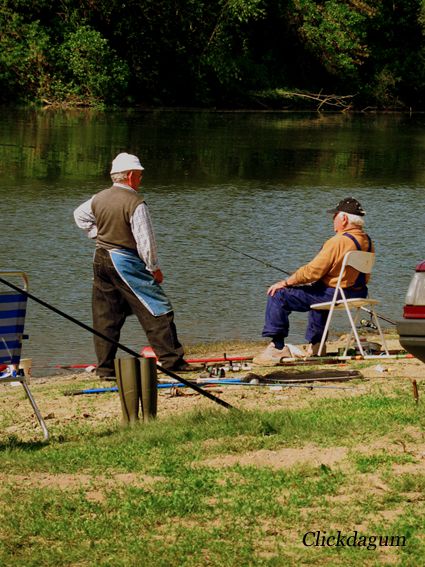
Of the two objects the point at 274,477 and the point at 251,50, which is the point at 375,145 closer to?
the point at 251,50

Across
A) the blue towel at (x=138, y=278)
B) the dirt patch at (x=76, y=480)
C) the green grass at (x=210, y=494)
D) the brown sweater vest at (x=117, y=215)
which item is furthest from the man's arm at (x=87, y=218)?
the dirt patch at (x=76, y=480)

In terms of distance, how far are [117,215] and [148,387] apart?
7.54ft

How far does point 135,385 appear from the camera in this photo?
7.12 meters

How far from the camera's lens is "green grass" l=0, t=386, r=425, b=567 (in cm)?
476

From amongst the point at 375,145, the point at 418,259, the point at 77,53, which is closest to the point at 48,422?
the point at 418,259

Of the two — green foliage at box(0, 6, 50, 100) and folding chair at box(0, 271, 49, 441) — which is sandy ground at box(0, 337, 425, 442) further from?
green foliage at box(0, 6, 50, 100)

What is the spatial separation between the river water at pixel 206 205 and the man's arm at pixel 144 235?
1.93m

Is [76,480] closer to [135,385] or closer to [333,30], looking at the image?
[135,385]

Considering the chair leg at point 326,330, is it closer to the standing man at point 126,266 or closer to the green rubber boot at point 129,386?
the standing man at point 126,266

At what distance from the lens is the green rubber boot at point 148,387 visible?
7.12 meters

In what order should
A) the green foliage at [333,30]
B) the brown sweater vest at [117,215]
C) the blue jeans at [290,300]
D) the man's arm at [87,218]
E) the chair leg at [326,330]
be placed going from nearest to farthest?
the brown sweater vest at [117,215], the man's arm at [87,218], the chair leg at [326,330], the blue jeans at [290,300], the green foliage at [333,30]

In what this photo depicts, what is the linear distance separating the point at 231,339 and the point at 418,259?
16.8ft

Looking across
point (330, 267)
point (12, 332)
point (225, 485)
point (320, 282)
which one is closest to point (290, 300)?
point (320, 282)

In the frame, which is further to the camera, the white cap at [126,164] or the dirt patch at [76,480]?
the white cap at [126,164]
